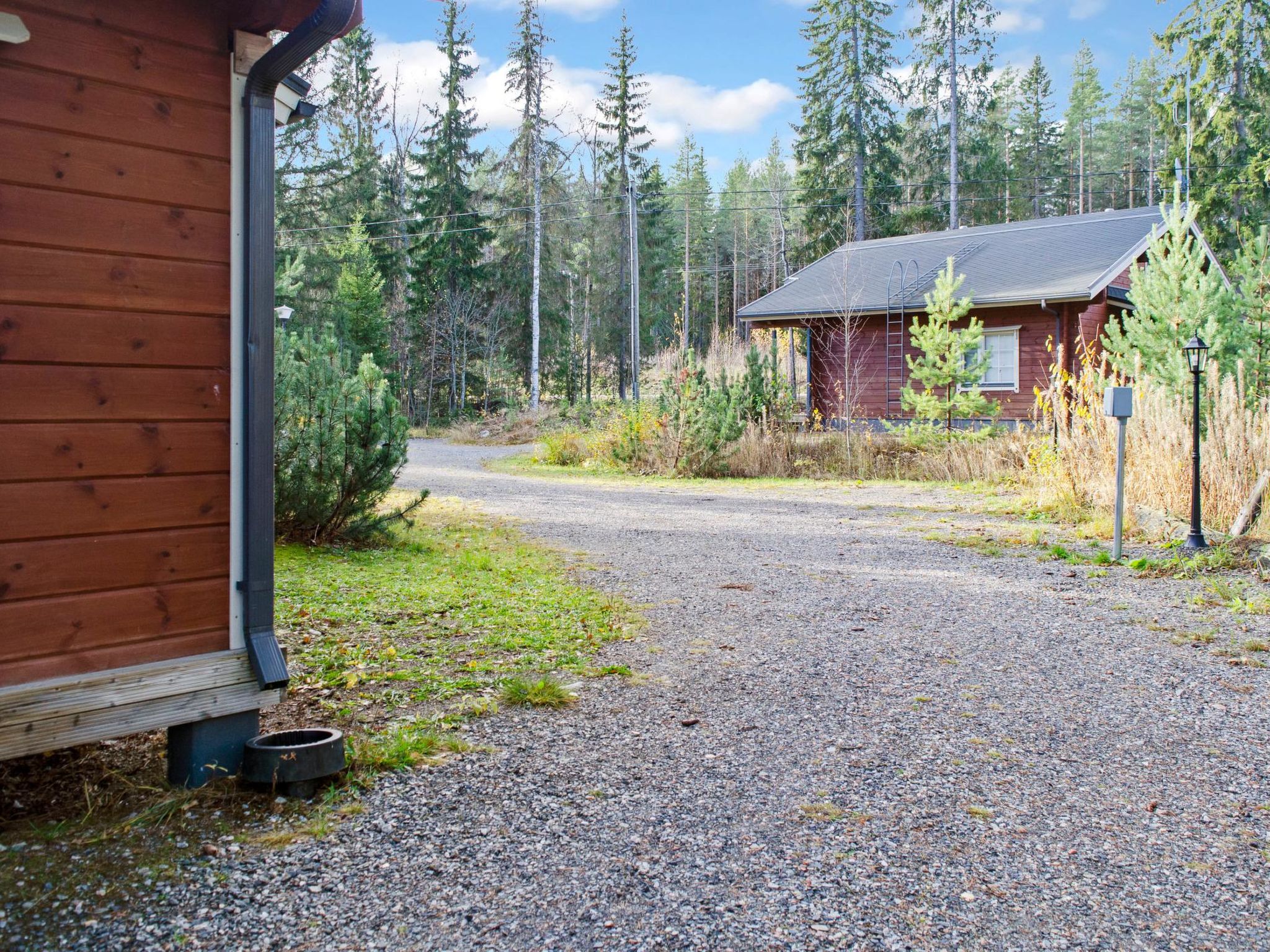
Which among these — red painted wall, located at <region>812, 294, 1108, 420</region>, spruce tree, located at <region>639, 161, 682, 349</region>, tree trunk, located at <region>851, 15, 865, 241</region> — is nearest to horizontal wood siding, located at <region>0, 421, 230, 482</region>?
red painted wall, located at <region>812, 294, 1108, 420</region>

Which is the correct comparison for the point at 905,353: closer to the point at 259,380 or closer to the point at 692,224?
the point at 259,380

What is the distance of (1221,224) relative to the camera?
24297mm

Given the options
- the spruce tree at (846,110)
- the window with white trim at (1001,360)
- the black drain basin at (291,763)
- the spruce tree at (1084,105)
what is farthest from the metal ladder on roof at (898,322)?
the spruce tree at (1084,105)

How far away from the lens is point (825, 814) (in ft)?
8.82

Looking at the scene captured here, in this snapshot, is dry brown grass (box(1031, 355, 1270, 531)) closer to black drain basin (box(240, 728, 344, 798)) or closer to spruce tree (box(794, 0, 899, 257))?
black drain basin (box(240, 728, 344, 798))

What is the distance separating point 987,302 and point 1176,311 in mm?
8322

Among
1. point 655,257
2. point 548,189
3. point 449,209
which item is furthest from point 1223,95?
point 449,209

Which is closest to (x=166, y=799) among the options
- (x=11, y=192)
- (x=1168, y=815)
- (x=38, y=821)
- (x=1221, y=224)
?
(x=38, y=821)

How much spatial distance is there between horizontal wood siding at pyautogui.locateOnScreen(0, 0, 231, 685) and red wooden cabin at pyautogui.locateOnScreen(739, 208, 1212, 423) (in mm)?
13160

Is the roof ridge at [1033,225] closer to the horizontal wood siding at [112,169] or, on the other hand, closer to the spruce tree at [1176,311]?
the spruce tree at [1176,311]

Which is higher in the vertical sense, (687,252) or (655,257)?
(687,252)

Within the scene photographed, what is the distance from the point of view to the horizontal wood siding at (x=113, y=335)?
2.47m

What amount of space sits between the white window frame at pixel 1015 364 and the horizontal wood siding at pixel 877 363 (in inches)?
1.5

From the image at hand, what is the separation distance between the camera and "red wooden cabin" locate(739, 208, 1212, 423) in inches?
663
